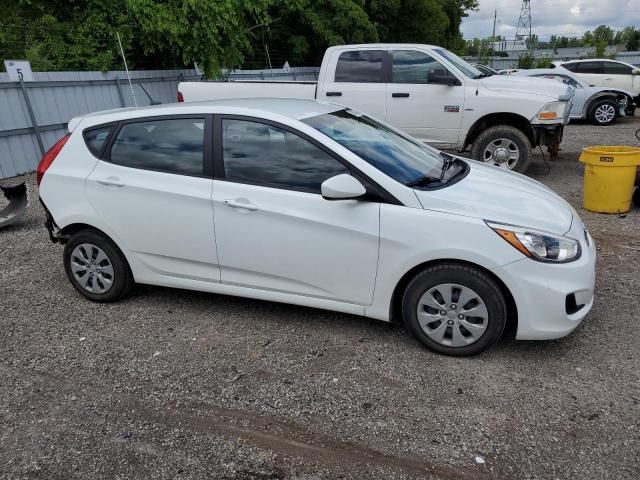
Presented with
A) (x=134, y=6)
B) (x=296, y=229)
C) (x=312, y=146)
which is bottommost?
(x=296, y=229)

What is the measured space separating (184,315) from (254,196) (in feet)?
4.17

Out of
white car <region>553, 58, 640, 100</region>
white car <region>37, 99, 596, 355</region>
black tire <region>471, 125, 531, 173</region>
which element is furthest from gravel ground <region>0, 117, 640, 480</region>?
white car <region>553, 58, 640, 100</region>

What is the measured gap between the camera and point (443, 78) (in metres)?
7.72

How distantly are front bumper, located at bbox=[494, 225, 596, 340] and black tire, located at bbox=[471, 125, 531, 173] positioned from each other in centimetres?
485

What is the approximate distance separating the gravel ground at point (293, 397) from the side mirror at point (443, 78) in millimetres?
4283

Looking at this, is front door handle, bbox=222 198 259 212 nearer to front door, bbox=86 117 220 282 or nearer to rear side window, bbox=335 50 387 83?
front door, bbox=86 117 220 282

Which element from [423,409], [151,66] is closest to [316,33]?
[151,66]

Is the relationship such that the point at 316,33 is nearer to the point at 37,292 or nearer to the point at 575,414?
the point at 37,292

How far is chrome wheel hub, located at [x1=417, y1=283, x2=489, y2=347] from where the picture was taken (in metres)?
3.29

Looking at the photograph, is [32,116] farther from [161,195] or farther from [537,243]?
[537,243]

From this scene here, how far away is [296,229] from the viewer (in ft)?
11.6

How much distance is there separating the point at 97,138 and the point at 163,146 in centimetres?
64

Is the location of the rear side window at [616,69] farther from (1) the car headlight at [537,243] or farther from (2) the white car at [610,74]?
(1) the car headlight at [537,243]

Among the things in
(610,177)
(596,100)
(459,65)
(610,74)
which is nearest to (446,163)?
(610,177)
